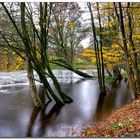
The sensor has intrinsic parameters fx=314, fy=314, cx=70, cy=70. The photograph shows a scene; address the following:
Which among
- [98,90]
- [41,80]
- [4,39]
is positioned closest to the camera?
[4,39]

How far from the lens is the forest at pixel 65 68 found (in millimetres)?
4168

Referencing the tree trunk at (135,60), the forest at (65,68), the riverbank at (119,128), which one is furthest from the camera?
the tree trunk at (135,60)

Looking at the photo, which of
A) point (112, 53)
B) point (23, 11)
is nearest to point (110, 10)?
point (112, 53)

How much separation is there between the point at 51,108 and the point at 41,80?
1.51ft

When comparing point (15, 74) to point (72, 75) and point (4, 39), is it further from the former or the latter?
point (72, 75)

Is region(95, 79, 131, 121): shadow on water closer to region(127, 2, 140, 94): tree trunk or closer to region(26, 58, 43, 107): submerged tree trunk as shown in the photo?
region(127, 2, 140, 94): tree trunk

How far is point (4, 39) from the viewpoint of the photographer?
425 cm

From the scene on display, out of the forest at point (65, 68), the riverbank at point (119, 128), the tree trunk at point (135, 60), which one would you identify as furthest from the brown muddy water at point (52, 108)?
the tree trunk at point (135, 60)

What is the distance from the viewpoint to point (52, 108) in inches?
190

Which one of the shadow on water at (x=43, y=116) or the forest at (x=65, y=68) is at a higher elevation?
the forest at (x=65, y=68)

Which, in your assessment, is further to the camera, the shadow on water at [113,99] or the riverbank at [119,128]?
the shadow on water at [113,99]

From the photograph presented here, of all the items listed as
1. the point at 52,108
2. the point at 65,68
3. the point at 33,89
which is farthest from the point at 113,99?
the point at 33,89

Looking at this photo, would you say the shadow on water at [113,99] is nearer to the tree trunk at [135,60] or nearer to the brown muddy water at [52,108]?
the brown muddy water at [52,108]

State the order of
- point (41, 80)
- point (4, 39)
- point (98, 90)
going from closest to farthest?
point (4, 39), point (98, 90), point (41, 80)
